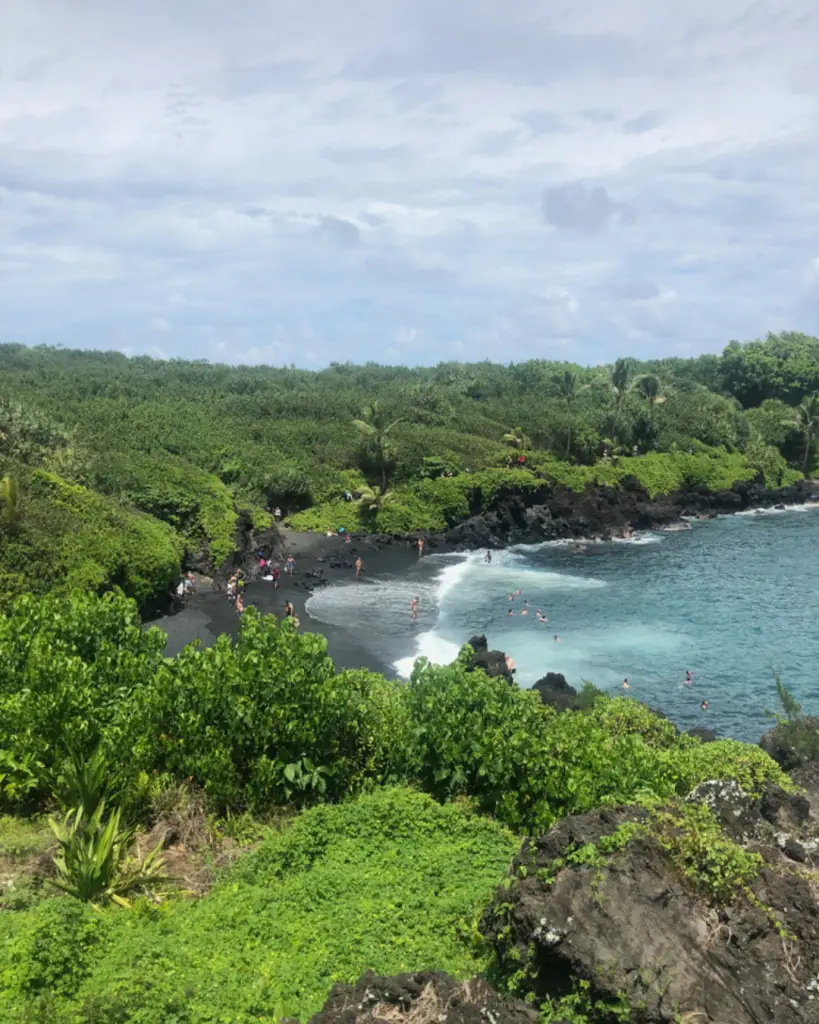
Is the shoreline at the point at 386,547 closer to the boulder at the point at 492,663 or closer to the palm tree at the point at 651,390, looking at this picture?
the boulder at the point at 492,663

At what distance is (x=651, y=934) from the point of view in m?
8.02

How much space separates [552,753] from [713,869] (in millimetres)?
6298

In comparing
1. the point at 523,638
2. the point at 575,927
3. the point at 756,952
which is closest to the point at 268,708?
the point at 575,927

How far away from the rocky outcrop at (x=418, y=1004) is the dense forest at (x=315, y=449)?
31362mm

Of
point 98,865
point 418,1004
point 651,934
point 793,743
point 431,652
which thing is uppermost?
point 651,934

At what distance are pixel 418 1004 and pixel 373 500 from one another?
188ft

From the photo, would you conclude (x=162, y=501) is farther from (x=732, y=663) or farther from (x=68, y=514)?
(x=732, y=663)

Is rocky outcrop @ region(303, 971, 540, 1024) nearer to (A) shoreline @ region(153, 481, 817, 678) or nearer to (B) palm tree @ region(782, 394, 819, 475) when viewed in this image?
(A) shoreline @ region(153, 481, 817, 678)

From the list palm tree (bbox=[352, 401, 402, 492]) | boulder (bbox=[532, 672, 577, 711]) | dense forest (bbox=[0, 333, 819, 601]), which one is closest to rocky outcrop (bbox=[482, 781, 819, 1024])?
boulder (bbox=[532, 672, 577, 711])

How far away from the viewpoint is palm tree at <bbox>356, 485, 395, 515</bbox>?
2534 inches

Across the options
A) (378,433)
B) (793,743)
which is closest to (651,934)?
(793,743)

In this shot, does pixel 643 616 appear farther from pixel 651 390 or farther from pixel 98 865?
pixel 651 390

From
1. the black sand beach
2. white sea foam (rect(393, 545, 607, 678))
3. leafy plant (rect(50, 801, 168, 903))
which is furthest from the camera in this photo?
white sea foam (rect(393, 545, 607, 678))

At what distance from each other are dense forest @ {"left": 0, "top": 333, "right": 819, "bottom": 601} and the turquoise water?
10947mm
